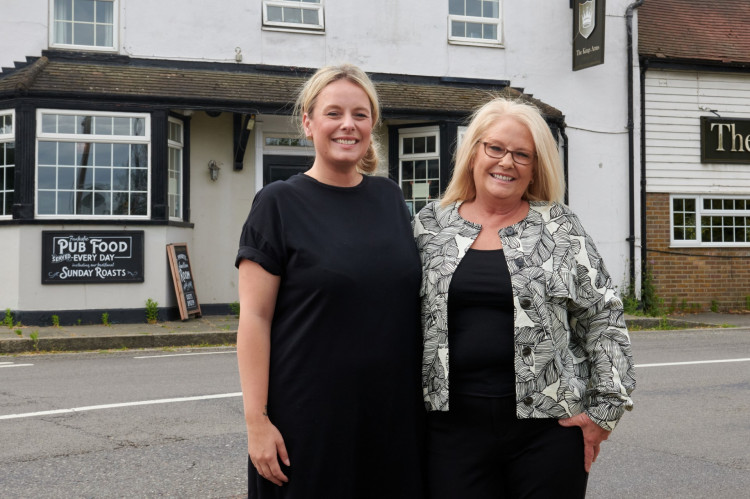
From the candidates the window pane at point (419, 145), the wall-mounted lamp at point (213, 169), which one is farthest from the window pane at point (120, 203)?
the window pane at point (419, 145)

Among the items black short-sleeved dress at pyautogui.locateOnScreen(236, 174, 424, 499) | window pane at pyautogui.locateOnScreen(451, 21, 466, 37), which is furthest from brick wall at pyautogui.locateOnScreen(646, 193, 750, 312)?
black short-sleeved dress at pyautogui.locateOnScreen(236, 174, 424, 499)

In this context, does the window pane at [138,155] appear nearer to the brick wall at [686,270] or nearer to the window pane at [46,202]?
the window pane at [46,202]

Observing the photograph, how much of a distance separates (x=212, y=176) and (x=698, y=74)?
976cm

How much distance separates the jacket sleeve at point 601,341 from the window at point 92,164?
11.3 m

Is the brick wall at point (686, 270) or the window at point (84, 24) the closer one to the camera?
the window at point (84, 24)

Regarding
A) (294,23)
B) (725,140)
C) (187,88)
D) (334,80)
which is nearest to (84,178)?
(187,88)

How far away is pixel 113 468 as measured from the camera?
496 cm

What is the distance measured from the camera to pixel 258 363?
237 cm

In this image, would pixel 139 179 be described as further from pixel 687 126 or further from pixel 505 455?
pixel 505 455


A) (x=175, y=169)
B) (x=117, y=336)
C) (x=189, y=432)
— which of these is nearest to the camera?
(x=189, y=432)

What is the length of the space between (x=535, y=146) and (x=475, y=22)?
1352 cm

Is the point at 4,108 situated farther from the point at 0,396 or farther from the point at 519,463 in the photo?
the point at 519,463

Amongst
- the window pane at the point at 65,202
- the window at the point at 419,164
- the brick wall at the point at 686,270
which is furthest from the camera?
the brick wall at the point at 686,270

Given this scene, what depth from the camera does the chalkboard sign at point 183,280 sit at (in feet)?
42.5
